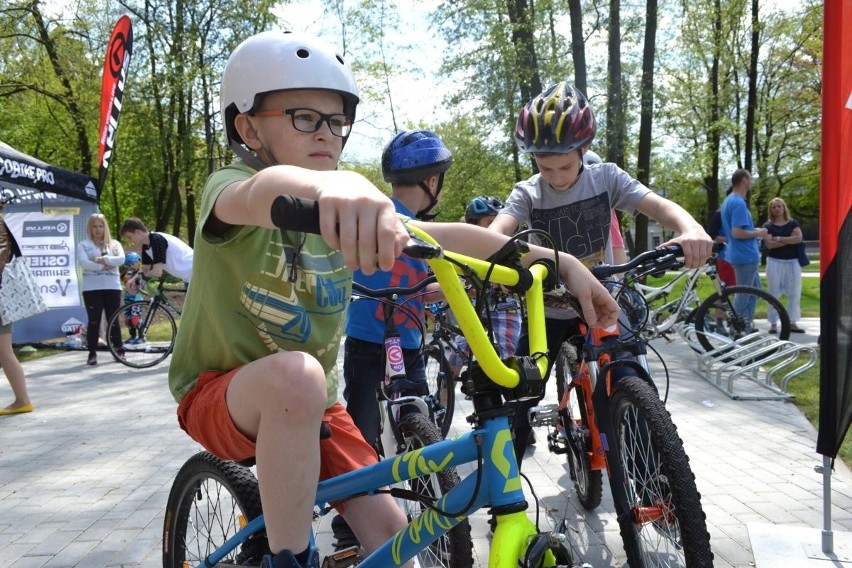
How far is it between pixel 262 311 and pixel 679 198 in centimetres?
4293

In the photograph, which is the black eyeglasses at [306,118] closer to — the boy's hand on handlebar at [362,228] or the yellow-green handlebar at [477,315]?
the yellow-green handlebar at [477,315]

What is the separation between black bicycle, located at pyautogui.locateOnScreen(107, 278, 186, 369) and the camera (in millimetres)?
9938

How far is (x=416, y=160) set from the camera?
3.55m

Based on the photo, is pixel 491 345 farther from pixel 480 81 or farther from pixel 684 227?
pixel 480 81

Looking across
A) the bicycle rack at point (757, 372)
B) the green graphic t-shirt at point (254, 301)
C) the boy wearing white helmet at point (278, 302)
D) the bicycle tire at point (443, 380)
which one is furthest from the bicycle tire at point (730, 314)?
the green graphic t-shirt at point (254, 301)

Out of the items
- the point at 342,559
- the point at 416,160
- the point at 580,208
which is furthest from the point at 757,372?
the point at 342,559

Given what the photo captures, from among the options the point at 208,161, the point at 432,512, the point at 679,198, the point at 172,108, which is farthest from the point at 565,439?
the point at 679,198

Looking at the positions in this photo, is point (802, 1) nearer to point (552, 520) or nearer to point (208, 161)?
point (208, 161)

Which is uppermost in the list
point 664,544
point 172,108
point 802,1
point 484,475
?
point 802,1

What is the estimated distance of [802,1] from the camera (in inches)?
839

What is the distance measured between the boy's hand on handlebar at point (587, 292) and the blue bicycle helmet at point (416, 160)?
68.8 inches

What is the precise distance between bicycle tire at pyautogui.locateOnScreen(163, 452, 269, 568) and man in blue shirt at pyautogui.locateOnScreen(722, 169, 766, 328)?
28.1 ft

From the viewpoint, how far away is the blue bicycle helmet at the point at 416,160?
11.7 feet

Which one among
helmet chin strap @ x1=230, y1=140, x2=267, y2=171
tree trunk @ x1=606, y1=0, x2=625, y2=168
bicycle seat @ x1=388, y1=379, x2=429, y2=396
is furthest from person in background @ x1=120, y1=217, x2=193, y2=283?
tree trunk @ x1=606, y1=0, x2=625, y2=168
